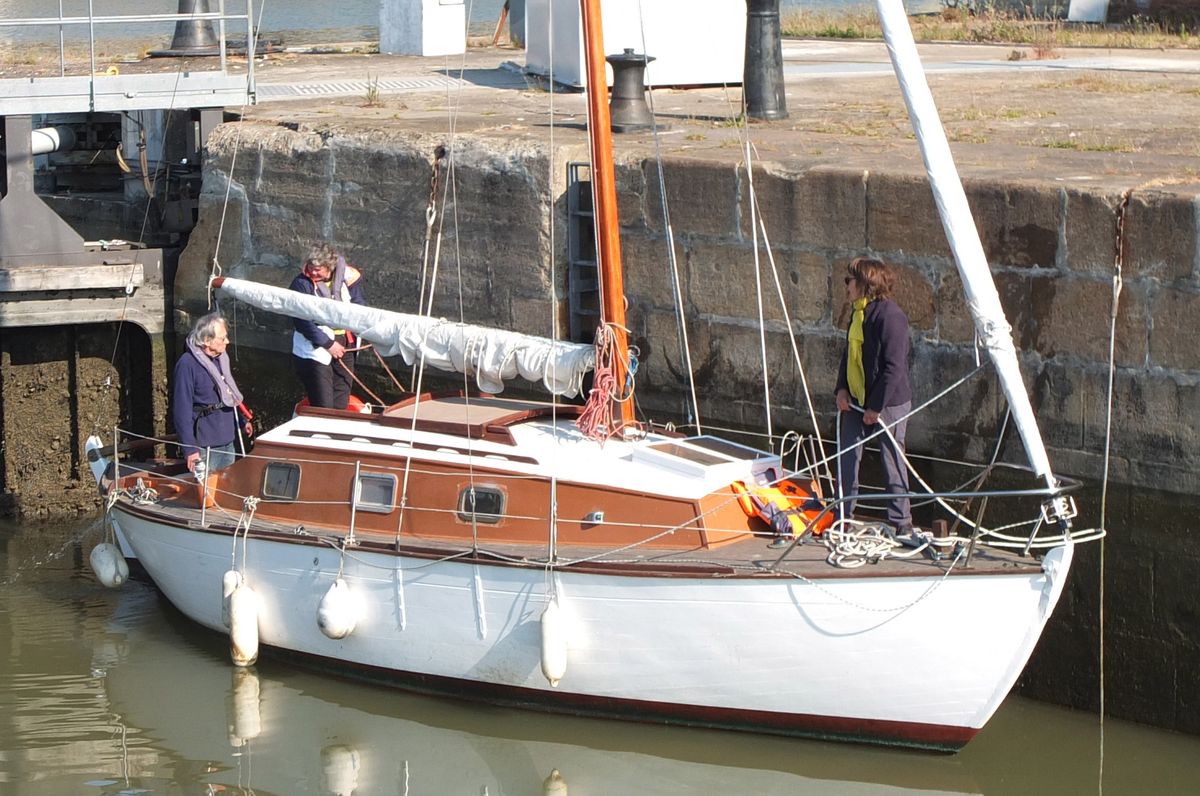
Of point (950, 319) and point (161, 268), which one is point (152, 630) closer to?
point (161, 268)

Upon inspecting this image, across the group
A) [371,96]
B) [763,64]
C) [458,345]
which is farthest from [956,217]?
[371,96]

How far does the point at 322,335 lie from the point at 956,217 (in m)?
4.45

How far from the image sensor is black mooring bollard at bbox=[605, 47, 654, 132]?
467 inches

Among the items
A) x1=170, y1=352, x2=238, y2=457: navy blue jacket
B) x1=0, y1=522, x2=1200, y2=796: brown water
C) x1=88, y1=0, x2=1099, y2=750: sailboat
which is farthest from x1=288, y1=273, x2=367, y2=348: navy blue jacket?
x1=0, y1=522, x2=1200, y2=796: brown water

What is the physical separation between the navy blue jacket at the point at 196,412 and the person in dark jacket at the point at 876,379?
A: 3.74 metres

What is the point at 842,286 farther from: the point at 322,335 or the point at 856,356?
the point at 322,335

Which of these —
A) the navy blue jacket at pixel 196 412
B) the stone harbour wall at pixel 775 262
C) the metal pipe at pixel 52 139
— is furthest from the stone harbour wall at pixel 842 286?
the navy blue jacket at pixel 196 412

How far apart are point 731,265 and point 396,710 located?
3384 millimetres

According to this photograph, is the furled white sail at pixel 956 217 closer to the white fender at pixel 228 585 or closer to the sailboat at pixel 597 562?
the sailboat at pixel 597 562

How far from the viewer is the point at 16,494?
12.9m

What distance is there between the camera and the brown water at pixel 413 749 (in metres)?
7.96

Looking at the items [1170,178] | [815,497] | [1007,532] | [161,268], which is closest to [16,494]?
[161,268]

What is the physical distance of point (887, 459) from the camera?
8.31 m

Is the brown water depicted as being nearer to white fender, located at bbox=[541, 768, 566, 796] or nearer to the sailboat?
white fender, located at bbox=[541, 768, 566, 796]
